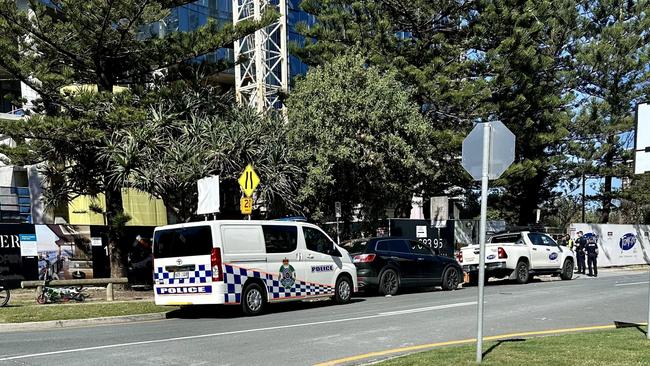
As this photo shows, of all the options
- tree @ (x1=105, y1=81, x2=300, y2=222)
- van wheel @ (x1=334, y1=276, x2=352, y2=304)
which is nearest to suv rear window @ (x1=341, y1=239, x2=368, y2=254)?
van wheel @ (x1=334, y1=276, x2=352, y2=304)

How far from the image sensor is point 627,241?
32812 mm

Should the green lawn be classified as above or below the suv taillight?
below

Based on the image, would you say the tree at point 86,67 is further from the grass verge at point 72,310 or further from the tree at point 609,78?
the tree at point 609,78

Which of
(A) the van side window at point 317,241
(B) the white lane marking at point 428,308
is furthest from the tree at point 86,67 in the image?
(B) the white lane marking at point 428,308

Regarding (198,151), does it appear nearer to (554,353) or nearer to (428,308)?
(428,308)

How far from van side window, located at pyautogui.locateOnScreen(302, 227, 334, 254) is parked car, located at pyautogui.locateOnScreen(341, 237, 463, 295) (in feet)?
7.06

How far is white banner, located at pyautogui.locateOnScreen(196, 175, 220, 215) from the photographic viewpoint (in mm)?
14680

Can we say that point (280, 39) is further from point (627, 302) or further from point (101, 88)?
point (627, 302)

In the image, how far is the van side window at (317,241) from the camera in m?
14.7

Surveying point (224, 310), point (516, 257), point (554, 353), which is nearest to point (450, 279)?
point (516, 257)

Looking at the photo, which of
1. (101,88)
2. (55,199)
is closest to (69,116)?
(101,88)

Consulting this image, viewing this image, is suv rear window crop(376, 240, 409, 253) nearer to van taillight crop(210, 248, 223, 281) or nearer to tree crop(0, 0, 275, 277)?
van taillight crop(210, 248, 223, 281)

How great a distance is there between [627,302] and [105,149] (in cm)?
1487

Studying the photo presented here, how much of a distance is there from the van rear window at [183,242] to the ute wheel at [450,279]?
8865 mm
